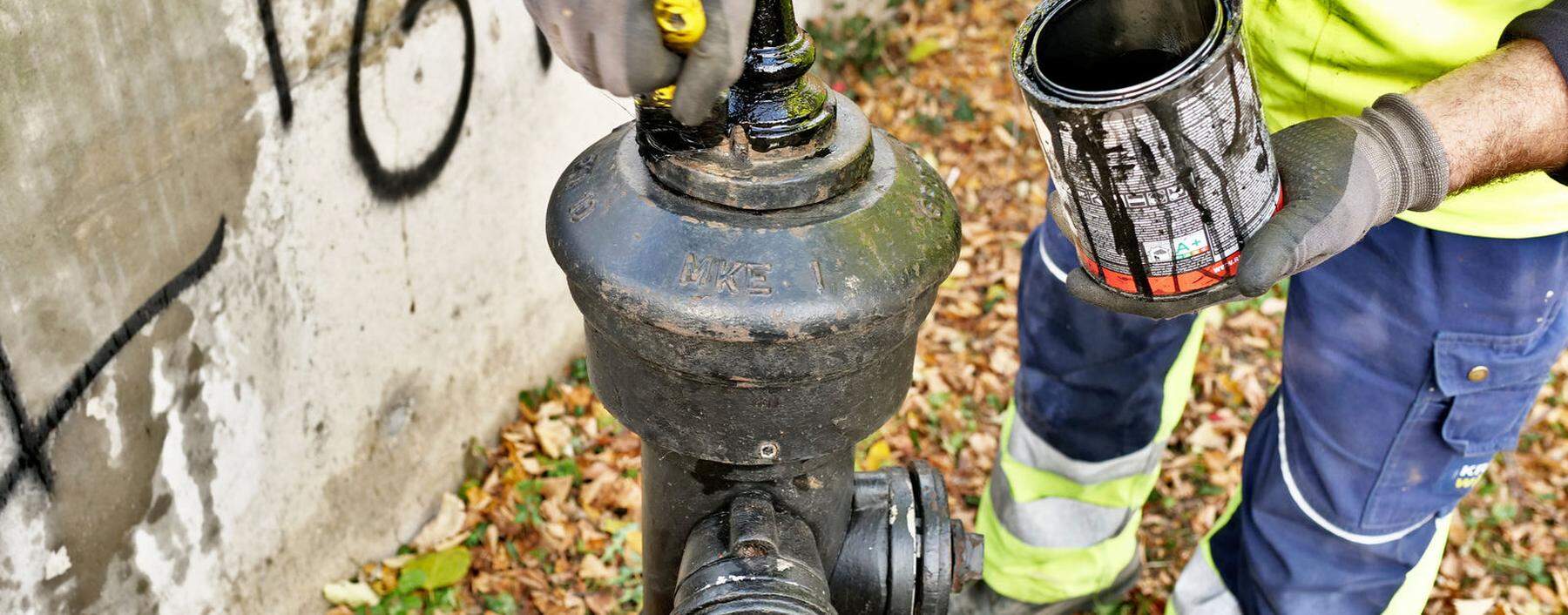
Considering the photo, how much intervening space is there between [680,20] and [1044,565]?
7.09 ft

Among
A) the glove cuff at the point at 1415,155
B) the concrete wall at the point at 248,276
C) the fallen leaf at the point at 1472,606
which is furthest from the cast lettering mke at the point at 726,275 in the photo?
the fallen leaf at the point at 1472,606

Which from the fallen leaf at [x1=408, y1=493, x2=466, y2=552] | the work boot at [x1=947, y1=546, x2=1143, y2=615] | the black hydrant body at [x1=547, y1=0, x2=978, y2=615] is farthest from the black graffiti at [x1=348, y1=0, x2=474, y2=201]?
the work boot at [x1=947, y1=546, x2=1143, y2=615]

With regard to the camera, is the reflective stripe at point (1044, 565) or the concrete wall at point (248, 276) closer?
the concrete wall at point (248, 276)

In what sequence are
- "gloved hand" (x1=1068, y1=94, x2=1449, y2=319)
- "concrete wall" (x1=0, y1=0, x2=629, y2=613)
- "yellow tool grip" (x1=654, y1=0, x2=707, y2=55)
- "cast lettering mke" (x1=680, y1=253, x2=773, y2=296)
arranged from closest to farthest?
"yellow tool grip" (x1=654, y1=0, x2=707, y2=55) < "cast lettering mke" (x1=680, y1=253, x2=773, y2=296) < "gloved hand" (x1=1068, y1=94, x2=1449, y2=319) < "concrete wall" (x1=0, y1=0, x2=629, y2=613)

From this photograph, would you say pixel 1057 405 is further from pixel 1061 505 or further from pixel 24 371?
pixel 24 371

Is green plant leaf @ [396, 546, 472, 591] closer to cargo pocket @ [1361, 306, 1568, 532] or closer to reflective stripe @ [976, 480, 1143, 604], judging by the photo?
reflective stripe @ [976, 480, 1143, 604]

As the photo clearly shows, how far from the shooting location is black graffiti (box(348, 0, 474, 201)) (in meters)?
2.35

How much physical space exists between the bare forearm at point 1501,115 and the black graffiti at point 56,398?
6.32 feet

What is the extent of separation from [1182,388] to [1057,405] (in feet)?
1.02

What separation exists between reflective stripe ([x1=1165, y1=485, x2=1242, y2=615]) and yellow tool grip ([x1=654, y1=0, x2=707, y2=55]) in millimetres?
1887

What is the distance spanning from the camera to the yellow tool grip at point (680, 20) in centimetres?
119

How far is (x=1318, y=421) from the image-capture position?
2.31 metres

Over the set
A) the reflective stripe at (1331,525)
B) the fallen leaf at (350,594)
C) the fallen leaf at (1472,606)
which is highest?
the reflective stripe at (1331,525)

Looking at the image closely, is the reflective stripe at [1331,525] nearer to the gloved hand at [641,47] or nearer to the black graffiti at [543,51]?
the gloved hand at [641,47]
